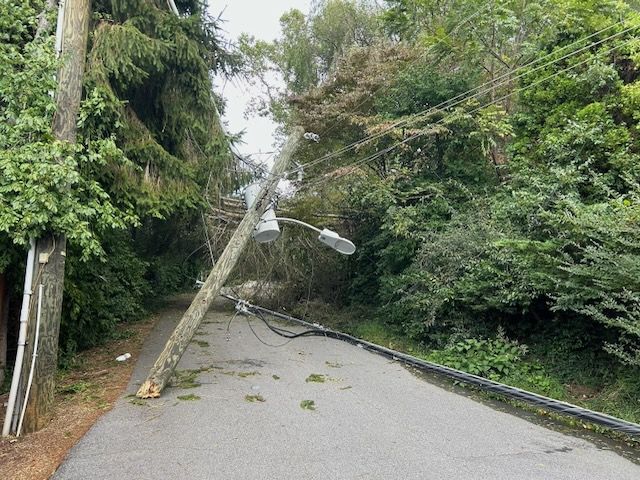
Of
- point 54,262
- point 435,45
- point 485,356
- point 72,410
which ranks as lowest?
point 72,410

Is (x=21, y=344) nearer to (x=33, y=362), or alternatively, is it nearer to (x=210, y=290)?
(x=33, y=362)

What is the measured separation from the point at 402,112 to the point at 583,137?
4.96 metres

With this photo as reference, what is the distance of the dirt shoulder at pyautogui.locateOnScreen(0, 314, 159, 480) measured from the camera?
441cm

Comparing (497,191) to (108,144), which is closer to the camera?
(108,144)

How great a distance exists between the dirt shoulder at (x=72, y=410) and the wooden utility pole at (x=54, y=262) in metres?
0.33

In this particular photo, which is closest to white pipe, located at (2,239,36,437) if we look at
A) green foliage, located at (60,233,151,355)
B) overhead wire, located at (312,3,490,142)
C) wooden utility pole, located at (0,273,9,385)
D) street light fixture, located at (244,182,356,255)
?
green foliage, located at (60,233,151,355)

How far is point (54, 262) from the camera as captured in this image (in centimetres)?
566

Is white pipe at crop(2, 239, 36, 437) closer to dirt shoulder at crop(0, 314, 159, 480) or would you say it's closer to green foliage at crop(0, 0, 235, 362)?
dirt shoulder at crop(0, 314, 159, 480)

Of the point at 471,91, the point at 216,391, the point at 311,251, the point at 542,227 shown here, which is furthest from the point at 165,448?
the point at 471,91

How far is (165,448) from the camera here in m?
4.63

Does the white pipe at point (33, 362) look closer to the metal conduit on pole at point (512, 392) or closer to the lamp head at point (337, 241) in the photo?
the lamp head at point (337, 241)

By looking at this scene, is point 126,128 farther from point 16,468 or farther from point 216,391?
point 16,468

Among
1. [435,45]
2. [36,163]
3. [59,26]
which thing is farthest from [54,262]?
[435,45]

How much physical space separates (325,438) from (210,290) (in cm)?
334
